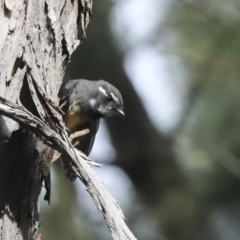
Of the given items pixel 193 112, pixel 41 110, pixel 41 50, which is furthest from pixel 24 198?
pixel 193 112

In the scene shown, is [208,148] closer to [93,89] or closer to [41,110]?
[93,89]

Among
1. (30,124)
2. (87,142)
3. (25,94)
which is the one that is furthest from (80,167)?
(87,142)

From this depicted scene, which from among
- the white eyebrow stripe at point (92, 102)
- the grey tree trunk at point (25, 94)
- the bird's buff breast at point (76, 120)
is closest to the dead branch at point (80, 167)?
the grey tree trunk at point (25, 94)

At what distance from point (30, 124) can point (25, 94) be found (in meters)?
0.30

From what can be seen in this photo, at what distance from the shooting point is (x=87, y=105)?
13.0 feet

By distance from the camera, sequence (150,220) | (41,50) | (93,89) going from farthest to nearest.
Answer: (150,220)
(93,89)
(41,50)

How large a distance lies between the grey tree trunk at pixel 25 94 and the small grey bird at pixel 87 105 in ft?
3.77

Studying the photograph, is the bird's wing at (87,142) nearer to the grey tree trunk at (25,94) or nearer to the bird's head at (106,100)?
the bird's head at (106,100)

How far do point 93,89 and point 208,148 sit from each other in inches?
46.5

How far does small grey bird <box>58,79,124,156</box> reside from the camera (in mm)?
3755

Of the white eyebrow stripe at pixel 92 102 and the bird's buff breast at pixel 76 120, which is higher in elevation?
the white eyebrow stripe at pixel 92 102

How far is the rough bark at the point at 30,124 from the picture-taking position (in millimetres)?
2010

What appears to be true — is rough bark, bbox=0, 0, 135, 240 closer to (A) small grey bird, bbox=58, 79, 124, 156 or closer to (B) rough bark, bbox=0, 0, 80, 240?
(B) rough bark, bbox=0, 0, 80, 240

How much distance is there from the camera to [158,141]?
4.75 meters
